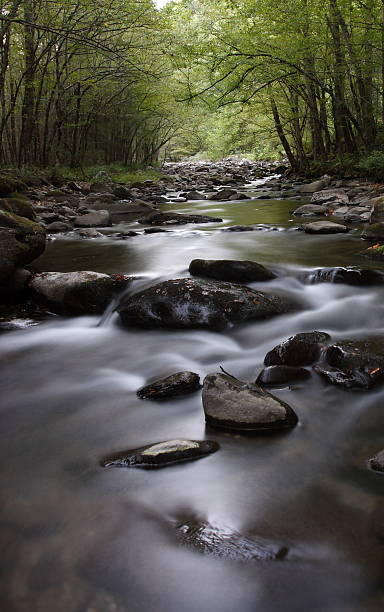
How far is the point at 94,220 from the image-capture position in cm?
1014

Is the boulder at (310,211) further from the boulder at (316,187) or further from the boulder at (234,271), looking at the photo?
the boulder at (234,271)

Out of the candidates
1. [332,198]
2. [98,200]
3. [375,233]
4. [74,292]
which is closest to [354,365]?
[74,292]

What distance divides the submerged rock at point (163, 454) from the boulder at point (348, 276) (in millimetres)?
3123

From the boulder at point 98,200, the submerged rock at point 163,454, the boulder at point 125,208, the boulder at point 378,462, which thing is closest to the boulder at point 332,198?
the boulder at point 125,208

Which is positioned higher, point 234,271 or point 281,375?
point 234,271

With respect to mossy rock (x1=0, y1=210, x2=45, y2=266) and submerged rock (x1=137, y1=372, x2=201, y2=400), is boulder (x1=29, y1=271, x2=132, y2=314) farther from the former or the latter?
submerged rock (x1=137, y1=372, x2=201, y2=400)

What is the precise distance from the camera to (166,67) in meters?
20.6

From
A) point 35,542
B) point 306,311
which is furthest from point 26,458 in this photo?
point 306,311


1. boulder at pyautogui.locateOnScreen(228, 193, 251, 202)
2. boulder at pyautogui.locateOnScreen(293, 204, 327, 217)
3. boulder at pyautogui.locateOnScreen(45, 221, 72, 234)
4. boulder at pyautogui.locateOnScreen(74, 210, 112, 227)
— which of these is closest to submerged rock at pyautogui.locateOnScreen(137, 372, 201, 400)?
boulder at pyautogui.locateOnScreen(45, 221, 72, 234)

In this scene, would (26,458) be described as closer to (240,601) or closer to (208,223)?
(240,601)

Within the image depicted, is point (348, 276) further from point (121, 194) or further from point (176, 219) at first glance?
point (121, 194)

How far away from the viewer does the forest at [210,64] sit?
36.4ft

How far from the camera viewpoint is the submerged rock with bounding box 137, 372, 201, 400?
2.76 metres

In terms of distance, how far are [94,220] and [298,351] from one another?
26.3ft
